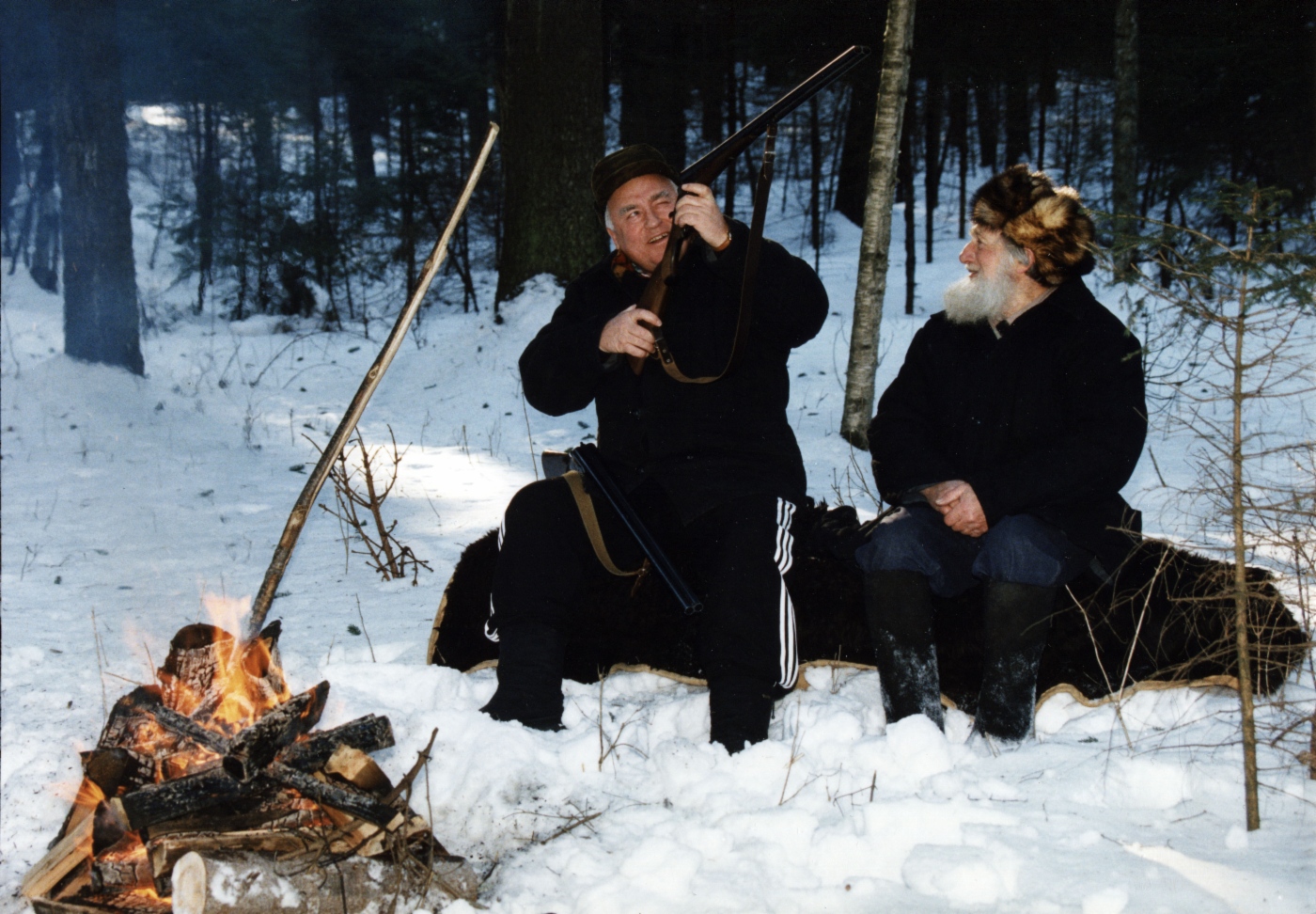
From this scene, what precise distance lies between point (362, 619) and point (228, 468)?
3.12 metres

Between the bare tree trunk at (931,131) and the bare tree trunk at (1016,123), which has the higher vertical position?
the bare tree trunk at (1016,123)

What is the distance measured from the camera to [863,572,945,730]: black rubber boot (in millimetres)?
3109

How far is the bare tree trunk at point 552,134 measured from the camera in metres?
8.27

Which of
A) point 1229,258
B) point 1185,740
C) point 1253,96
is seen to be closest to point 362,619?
point 1185,740

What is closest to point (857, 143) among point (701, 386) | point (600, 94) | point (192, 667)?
point (600, 94)

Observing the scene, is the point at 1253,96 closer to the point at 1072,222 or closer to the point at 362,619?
the point at 1072,222

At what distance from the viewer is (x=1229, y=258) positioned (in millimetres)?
2367

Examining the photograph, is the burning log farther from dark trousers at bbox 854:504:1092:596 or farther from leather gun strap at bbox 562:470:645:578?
dark trousers at bbox 854:504:1092:596

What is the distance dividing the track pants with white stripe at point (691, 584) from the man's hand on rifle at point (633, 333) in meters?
0.51

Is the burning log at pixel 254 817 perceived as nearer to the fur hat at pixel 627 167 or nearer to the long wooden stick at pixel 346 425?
the long wooden stick at pixel 346 425

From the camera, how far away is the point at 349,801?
2312 mm

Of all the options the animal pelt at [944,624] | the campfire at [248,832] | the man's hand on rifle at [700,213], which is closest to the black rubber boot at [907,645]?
the animal pelt at [944,624]

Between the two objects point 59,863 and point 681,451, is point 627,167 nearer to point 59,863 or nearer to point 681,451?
point 681,451

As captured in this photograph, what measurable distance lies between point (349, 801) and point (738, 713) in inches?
46.7
